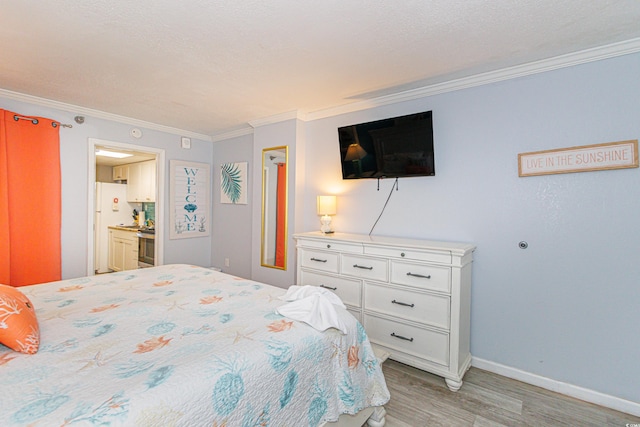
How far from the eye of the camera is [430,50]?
2012mm

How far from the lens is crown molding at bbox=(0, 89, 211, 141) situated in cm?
286

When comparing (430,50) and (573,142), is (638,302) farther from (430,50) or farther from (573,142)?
(430,50)

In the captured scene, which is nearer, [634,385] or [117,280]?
[634,385]

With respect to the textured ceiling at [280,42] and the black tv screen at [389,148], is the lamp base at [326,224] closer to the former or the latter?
the black tv screen at [389,148]

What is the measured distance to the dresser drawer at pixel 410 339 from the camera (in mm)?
2148

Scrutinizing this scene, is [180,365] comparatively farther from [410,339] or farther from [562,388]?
[562,388]

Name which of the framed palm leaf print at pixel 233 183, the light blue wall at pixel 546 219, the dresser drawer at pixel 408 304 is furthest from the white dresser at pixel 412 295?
the framed palm leaf print at pixel 233 183

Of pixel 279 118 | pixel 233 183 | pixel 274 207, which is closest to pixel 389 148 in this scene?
pixel 279 118

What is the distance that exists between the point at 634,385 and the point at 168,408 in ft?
8.93

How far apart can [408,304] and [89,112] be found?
13.1ft

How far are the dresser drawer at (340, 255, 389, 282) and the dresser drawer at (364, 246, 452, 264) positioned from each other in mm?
68

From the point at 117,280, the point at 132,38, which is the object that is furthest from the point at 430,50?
the point at 117,280

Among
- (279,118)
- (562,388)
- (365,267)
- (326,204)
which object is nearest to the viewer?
(562,388)

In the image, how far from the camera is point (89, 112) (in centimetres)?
333
